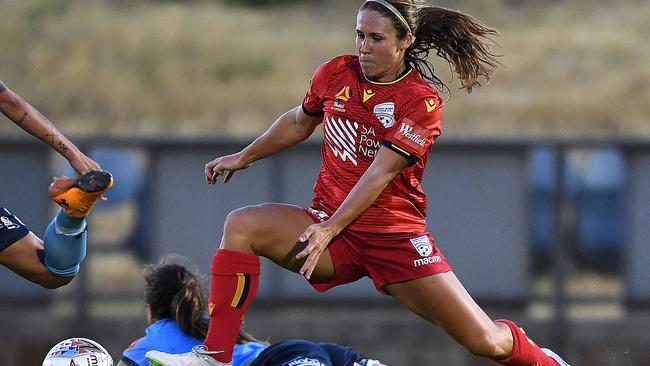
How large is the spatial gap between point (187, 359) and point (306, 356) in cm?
46

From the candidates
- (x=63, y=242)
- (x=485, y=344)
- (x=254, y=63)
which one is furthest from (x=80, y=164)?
(x=254, y=63)

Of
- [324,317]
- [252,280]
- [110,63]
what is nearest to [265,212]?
[252,280]

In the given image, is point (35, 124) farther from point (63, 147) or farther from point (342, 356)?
point (342, 356)

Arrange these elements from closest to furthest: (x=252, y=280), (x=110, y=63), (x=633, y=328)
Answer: (x=252, y=280)
(x=633, y=328)
(x=110, y=63)

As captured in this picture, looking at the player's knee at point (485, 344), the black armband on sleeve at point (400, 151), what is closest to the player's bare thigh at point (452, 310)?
the player's knee at point (485, 344)

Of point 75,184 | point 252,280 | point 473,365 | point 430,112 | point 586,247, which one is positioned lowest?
point 473,365

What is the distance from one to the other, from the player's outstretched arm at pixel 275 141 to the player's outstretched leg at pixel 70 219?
0.53m

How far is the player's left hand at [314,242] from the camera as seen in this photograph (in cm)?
460

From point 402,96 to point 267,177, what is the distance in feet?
15.6

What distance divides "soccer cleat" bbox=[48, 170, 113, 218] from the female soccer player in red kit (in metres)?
0.53

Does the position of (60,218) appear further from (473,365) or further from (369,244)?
(473,365)

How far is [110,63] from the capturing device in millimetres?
20375

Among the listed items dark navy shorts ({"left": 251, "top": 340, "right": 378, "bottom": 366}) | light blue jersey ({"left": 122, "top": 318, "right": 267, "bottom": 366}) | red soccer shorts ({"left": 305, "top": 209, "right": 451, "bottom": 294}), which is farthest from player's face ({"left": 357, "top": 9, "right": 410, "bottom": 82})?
light blue jersey ({"left": 122, "top": 318, "right": 267, "bottom": 366})

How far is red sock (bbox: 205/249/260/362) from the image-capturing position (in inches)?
188
